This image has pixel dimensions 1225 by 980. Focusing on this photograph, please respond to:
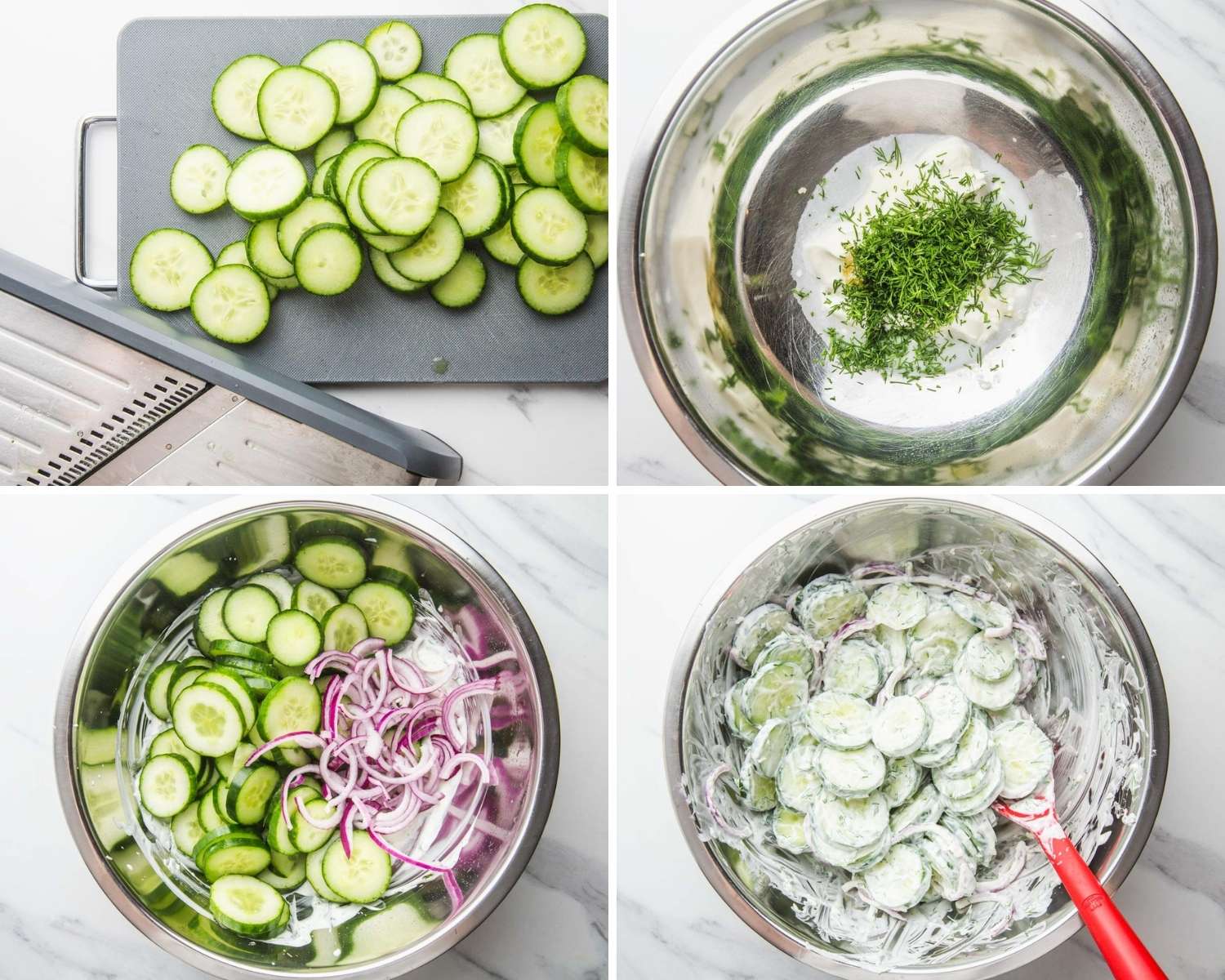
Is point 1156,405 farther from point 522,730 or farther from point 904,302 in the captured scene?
point 522,730

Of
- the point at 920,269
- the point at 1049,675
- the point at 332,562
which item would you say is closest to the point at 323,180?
the point at 332,562

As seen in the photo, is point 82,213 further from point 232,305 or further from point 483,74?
point 483,74

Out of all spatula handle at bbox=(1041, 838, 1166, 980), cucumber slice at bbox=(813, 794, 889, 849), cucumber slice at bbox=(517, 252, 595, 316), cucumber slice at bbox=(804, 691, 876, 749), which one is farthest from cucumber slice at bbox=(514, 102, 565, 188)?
spatula handle at bbox=(1041, 838, 1166, 980)

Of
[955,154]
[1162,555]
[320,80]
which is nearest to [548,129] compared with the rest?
[320,80]

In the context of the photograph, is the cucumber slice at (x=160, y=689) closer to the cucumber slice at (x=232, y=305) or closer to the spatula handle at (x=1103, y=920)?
the cucumber slice at (x=232, y=305)

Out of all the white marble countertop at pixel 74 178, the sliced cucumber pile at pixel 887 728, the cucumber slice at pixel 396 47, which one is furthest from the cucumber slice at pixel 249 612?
the cucumber slice at pixel 396 47
